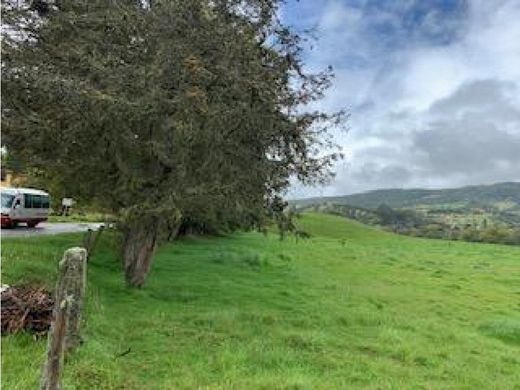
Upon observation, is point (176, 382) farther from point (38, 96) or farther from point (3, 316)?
point (38, 96)

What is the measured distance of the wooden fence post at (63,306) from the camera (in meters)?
9.96

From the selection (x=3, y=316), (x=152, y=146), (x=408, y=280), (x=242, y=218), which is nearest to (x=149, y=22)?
(x=152, y=146)

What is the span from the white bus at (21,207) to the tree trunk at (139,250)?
3019 centimetres

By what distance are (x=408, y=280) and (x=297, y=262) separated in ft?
27.1

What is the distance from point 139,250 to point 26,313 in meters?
10.5

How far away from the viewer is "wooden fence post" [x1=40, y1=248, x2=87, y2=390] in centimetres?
996

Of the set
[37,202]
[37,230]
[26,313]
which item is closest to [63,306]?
[26,313]

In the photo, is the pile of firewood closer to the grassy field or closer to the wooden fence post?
the grassy field

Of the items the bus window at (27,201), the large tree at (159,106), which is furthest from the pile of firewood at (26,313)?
the bus window at (27,201)

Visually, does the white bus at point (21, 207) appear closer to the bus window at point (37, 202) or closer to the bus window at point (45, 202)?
the bus window at point (37, 202)

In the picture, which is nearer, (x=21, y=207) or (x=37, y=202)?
(x=21, y=207)

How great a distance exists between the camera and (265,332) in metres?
19.2

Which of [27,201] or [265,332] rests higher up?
[27,201]

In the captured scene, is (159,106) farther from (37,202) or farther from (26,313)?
(37,202)
